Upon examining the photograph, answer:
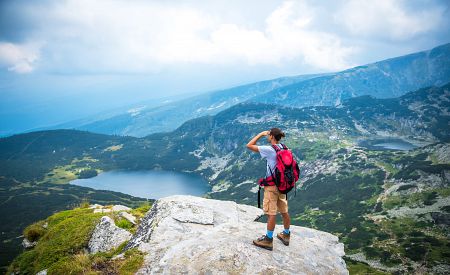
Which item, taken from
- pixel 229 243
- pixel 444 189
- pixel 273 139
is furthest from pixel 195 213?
pixel 444 189

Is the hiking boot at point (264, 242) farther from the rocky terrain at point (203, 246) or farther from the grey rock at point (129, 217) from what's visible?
the grey rock at point (129, 217)

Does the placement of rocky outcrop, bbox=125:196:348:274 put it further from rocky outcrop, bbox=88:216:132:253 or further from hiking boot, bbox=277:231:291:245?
rocky outcrop, bbox=88:216:132:253

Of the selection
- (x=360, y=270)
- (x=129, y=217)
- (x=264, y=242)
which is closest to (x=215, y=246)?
(x=264, y=242)

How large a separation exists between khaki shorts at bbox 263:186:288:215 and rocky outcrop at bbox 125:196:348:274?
54.2 inches

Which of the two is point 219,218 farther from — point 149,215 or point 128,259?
point 128,259

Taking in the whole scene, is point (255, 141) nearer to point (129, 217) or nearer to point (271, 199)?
point (271, 199)

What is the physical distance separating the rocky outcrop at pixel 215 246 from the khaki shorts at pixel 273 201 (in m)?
1.38

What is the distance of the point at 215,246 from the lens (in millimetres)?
10422

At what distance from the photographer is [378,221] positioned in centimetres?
16125

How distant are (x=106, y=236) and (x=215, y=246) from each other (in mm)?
6676

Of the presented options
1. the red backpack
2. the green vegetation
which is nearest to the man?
the red backpack

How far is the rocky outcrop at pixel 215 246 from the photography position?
9.58 metres

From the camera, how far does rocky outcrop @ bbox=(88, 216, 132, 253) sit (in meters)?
13.6

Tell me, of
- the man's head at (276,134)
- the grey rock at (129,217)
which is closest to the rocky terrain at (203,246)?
the grey rock at (129,217)
